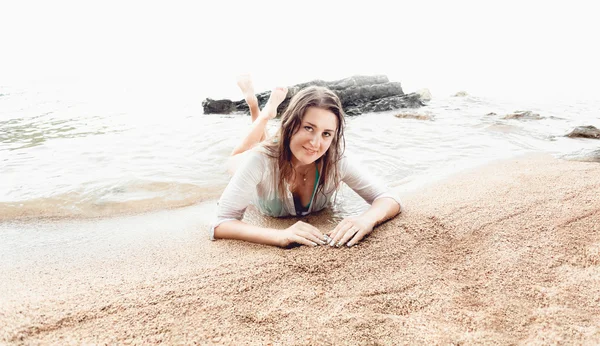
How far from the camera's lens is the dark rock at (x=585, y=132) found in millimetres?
6372

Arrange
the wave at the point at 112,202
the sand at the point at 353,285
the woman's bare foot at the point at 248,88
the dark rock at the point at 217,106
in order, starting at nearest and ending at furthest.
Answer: the sand at the point at 353,285
the wave at the point at 112,202
the woman's bare foot at the point at 248,88
the dark rock at the point at 217,106

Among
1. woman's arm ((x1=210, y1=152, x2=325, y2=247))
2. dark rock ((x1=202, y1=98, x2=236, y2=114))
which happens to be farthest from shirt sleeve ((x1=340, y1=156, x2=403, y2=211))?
dark rock ((x1=202, y1=98, x2=236, y2=114))

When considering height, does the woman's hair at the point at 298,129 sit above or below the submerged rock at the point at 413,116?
above

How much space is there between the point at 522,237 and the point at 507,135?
18.6 ft

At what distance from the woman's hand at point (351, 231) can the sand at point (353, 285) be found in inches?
2.7

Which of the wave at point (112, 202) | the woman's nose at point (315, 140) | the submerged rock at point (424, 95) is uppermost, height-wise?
the woman's nose at point (315, 140)

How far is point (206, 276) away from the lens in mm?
1891

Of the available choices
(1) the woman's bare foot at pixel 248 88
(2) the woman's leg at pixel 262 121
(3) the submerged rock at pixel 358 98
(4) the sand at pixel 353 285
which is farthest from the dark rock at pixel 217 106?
(4) the sand at pixel 353 285

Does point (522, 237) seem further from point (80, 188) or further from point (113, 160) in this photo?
point (113, 160)

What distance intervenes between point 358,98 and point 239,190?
10693 mm

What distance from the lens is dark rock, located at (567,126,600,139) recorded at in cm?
637

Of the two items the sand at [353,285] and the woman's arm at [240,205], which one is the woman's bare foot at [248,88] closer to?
the woman's arm at [240,205]

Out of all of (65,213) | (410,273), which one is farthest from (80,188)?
(410,273)

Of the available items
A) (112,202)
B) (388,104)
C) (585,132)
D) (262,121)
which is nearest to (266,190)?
(262,121)
